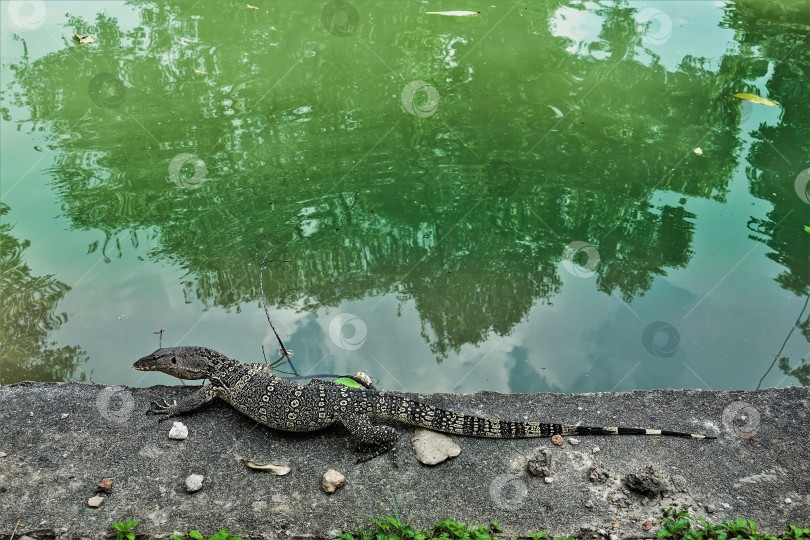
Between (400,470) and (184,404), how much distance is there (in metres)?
1.55

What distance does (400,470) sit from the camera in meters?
4.18

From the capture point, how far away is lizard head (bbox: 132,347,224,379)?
4781 millimetres

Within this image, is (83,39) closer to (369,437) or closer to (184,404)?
(184,404)

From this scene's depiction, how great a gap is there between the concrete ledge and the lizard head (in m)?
0.27

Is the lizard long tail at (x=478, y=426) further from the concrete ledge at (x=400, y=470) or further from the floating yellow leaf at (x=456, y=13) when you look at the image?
the floating yellow leaf at (x=456, y=13)

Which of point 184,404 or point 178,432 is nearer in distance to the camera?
point 178,432

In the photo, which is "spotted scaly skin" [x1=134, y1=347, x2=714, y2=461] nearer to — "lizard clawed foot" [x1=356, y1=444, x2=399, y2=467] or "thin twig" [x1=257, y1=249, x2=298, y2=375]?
"lizard clawed foot" [x1=356, y1=444, x2=399, y2=467]

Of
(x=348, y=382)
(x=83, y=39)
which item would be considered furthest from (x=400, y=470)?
(x=83, y=39)

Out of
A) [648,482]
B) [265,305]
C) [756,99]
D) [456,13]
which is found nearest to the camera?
[648,482]

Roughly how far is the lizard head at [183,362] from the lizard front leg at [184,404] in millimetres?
186

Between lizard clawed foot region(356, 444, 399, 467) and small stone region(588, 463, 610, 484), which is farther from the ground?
small stone region(588, 463, 610, 484)

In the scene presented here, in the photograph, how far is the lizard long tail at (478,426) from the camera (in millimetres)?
4352

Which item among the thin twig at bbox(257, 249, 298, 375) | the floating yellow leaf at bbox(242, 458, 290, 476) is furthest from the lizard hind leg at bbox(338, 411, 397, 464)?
the thin twig at bbox(257, 249, 298, 375)

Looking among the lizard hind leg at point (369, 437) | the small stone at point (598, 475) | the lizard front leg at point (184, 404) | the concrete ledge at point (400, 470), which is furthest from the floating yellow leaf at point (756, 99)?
the lizard front leg at point (184, 404)
